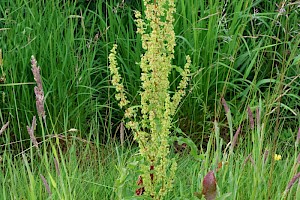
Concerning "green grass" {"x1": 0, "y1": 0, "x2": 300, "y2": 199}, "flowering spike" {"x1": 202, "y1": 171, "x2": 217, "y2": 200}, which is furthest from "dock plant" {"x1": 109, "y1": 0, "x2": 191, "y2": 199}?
"green grass" {"x1": 0, "y1": 0, "x2": 300, "y2": 199}

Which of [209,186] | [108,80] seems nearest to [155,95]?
[209,186]

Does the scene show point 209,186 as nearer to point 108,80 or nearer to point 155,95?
point 155,95

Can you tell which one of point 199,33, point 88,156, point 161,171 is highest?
point 199,33

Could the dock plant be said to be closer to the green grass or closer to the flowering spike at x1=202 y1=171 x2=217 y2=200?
the flowering spike at x1=202 y1=171 x2=217 y2=200

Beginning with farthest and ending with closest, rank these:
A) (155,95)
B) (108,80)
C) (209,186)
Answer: (108,80) < (155,95) < (209,186)

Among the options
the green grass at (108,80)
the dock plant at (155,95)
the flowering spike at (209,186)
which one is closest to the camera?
the flowering spike at (209,186)

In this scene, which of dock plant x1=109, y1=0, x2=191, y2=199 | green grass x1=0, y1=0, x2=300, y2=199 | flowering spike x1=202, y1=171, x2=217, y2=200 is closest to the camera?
flowering spike x1=202, y1=171, x2=217, y2=200

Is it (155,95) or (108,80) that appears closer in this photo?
(155,95)

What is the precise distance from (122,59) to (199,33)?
0.45 metres

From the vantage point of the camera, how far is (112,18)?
337 cm

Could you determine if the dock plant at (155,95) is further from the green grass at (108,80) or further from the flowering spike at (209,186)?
the green grass at (108,80)

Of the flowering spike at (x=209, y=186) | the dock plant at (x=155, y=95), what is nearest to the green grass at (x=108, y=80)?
the dock plant at (x=155, y=95)

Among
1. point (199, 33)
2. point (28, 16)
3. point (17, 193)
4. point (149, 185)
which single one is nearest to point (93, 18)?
point (28, 16)

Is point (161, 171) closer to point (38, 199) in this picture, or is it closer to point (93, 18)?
point (38, 199)
